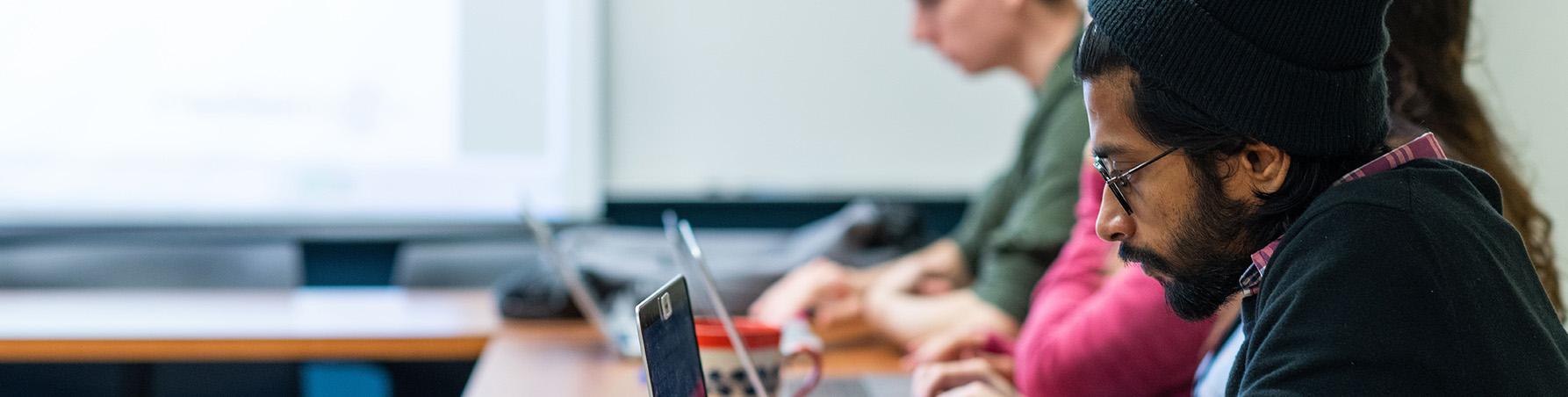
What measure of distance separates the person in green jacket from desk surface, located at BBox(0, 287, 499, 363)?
485 mm

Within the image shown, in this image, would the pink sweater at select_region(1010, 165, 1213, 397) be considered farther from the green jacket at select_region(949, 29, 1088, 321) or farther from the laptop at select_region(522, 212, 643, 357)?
the laptop at select_region(522, 212, 643, 357)

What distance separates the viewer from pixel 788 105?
2.98 metres

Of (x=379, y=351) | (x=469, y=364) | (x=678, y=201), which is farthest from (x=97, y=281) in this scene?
(x=678, y=201)

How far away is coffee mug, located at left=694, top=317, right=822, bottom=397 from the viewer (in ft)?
3.22

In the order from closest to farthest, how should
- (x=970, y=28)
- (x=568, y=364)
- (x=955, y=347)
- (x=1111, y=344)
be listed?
(x=1111, y=344) < (x=955, y=347) < (x=568, y=364) < (x=970, y=28)

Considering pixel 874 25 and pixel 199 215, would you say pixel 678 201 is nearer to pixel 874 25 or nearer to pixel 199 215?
pixel 874 25

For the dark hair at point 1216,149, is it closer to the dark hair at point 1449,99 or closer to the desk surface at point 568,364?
the dark hair at point 1449,99

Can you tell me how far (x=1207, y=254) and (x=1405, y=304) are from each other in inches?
5.1

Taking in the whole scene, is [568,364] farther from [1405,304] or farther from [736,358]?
[1405,304]

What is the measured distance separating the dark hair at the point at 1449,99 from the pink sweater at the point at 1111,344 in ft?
0.93

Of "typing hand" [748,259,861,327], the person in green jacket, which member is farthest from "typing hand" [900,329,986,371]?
"typing hand" [748,259,861,327]

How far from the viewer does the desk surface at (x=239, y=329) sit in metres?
1.56

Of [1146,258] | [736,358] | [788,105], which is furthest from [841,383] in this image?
[788,105]

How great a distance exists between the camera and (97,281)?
2.27 m
